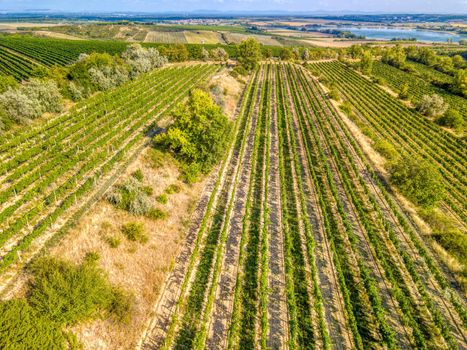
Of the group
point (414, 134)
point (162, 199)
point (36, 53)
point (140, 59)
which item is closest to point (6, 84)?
point (140, 59)

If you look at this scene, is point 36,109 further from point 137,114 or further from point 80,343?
point 80,343

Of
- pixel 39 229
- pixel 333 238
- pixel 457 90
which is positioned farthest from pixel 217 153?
pixel 457 90

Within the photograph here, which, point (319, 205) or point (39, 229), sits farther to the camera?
point (319, 205)

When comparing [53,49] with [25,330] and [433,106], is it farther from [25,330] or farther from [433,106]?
[433,106]

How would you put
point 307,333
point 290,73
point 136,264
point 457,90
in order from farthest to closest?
1. point 290,73
2. point 457,90
3. point 136,264
4. point 307,333

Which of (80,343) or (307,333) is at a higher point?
(80,343)

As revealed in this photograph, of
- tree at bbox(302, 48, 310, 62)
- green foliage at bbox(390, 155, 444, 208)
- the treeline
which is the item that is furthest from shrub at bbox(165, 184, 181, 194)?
tree at bbox(302, 48, 310, 62)
